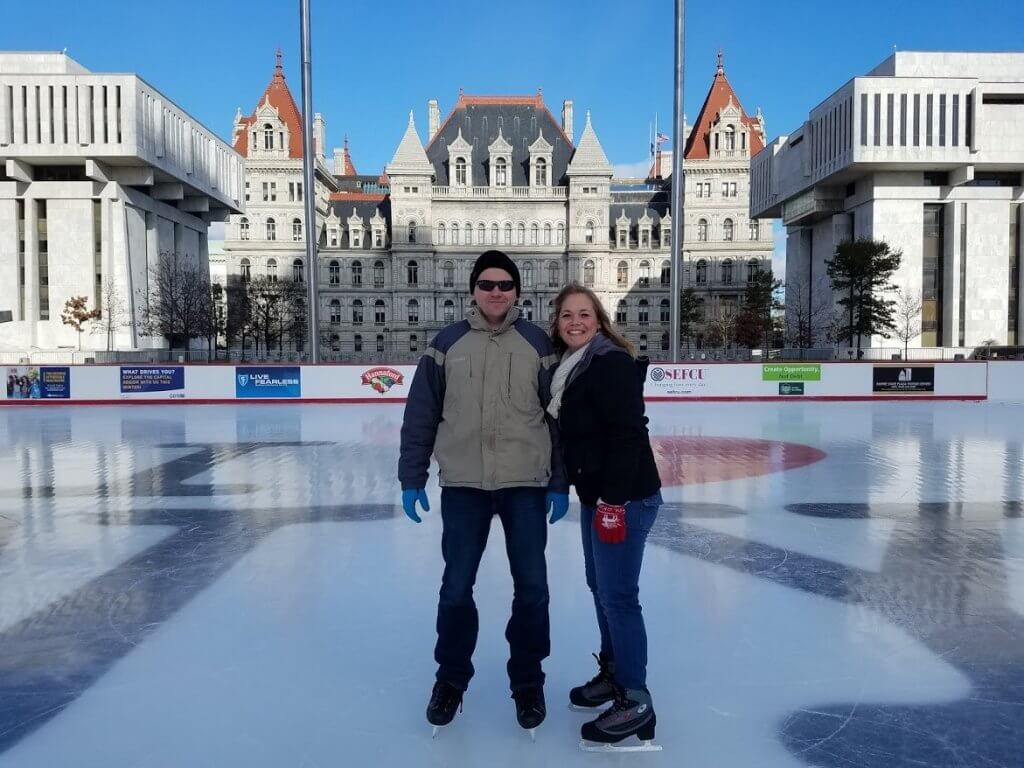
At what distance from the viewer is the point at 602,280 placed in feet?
207

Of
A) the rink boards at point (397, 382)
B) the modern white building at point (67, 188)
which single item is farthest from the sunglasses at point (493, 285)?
the modern white building at point (67, 188)

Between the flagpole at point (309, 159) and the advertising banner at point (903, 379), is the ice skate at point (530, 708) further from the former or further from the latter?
the advertising banner at point (903, 379)

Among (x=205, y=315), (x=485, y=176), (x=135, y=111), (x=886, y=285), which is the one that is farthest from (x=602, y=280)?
(x=135, y=111)

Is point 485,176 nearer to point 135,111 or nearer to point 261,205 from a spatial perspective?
point 261,205

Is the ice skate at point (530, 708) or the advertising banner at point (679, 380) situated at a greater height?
the advertising banner at point (679, 380)

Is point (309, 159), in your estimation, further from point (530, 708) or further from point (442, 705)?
point (530, 708)

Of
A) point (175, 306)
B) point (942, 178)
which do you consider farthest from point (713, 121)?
point (175, 306)

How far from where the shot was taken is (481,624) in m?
3.90

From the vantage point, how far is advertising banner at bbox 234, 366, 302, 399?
58.5 ft

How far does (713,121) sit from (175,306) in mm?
47677

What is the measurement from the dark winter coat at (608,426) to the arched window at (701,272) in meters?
64.4

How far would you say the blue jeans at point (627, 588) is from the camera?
2678mm

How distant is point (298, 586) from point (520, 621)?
2.18 meters

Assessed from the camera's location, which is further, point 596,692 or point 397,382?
point 397,382
